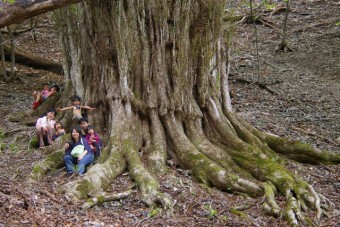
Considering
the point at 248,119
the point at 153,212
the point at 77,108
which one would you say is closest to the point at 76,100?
the point at 77,108


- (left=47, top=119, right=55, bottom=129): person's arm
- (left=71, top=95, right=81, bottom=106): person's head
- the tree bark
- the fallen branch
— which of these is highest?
the tree bark

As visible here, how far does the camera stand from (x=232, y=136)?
828 cm

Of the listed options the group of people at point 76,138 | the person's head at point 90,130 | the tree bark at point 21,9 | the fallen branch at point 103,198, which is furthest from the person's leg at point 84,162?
the tree bark at point 21,9

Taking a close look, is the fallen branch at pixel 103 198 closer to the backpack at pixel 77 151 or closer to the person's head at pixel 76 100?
the backpack at pixel 77 151

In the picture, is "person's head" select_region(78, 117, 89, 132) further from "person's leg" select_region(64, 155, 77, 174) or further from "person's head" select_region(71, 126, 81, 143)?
"person's leg" select_region(64, 155, 77, 174)

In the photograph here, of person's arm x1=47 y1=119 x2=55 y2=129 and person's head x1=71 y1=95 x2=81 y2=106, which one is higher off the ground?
person's head x1=71 y1=95 x2=81 y2=106

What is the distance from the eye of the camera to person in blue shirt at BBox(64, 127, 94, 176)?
7.33 m

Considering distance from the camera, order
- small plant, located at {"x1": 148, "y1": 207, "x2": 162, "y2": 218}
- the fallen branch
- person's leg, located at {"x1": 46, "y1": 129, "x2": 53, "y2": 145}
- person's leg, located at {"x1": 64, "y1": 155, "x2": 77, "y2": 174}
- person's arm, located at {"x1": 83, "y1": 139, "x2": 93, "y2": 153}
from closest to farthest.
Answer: small plant, located at {"x1": 148, "y1": 207, "x2": 162, "y2": 218} < the fallen branch < person's leg, located at {"x1": 64, "y1": 155, "x2": 77, "y2": 174} < person's arm, located at {"x1": 83, "y1": 139, "x2": 93, "y2": 153} < person's leg, located at {"x1": 46, "y1": 129, "x2": 53, "y2": 145}

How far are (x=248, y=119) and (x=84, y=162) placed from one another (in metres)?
4.87

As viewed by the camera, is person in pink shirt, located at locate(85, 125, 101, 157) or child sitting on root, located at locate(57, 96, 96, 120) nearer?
person in pink shirt, located at locate(85, 125, 101, 157)

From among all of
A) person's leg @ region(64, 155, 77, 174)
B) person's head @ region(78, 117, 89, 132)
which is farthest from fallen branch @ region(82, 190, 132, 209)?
person's head @ region(78, 117, 89, 132)

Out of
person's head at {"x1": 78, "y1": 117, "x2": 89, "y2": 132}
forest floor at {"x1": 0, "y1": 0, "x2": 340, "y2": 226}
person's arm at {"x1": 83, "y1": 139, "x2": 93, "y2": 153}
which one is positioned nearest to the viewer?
forest floor at {"x1": 0, "y1": 0, "x2": 340, "y2": 226}

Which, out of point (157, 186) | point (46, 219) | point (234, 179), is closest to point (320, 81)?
point (234, 179)

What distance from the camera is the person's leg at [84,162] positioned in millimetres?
7269
